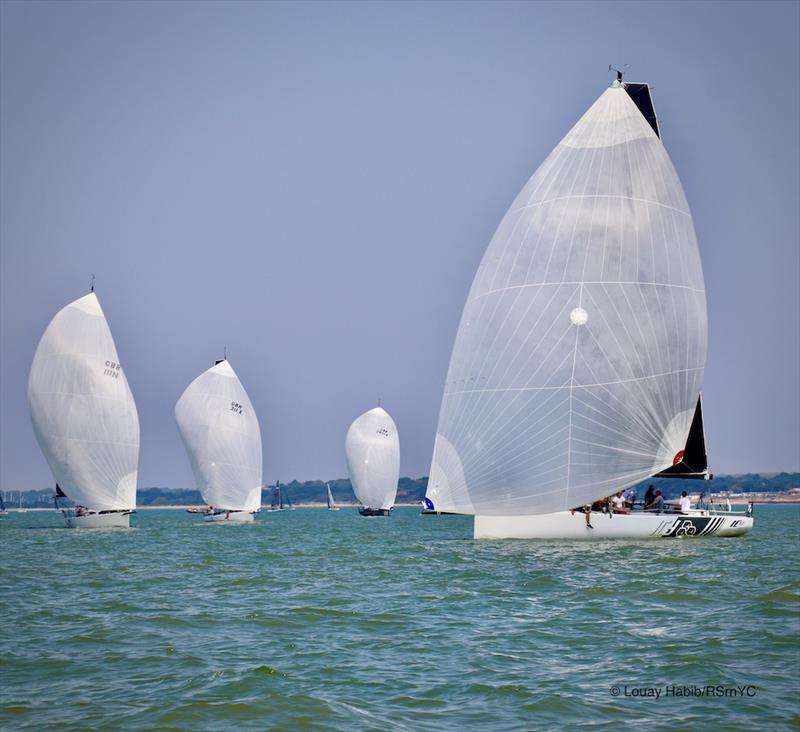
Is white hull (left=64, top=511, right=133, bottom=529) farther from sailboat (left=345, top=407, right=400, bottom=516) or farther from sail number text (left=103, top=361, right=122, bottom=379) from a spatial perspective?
sailboat (left=345, top=407, right=400, bottom=516)

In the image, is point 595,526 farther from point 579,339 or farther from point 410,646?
Result: point 410,646

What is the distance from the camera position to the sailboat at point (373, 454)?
307 ft

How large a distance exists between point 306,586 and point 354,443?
242ft

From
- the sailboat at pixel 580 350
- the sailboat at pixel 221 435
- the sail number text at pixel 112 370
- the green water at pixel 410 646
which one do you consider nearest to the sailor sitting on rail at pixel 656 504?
the sailboat at pixel 580 350

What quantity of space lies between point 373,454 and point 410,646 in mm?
81936

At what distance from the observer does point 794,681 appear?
1014 cm

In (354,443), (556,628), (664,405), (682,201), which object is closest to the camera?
(556,628)

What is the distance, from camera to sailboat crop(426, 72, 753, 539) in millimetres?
27906

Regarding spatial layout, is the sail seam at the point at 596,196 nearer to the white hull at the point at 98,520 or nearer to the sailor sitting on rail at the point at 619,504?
the sailor sitting on rail at the point at 619,504

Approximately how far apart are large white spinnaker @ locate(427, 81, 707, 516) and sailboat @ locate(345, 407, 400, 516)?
63.2 metres

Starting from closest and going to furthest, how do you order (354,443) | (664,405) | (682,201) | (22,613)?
(22,613) < (664,405) < (682,201) < (354,443)

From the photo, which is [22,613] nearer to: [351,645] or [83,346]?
[351,645]

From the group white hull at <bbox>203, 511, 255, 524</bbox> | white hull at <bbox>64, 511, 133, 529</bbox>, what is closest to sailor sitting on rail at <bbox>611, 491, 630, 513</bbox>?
white hull at <bbox>64, 511, 133, 529</bbox>

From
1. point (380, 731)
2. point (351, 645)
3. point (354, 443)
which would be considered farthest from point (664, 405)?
point (354, 443)
